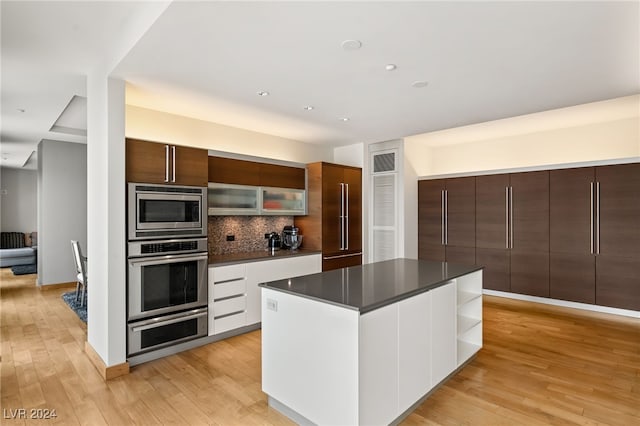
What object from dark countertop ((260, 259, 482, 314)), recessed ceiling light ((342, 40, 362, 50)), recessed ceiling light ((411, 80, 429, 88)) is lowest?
dark countertop ((260, 259, 482, 314))

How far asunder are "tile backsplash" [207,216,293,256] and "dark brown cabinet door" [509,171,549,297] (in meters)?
3.65

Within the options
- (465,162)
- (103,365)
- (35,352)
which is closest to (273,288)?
(103,365)

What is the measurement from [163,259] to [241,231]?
150 centimetres

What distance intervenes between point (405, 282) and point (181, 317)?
7.50ft

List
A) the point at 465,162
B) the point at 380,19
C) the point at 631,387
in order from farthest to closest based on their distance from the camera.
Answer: the point at 465,162 < the point at 631,387 < the point at 380,19

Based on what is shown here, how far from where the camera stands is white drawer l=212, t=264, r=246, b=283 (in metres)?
3.65

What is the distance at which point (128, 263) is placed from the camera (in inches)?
120

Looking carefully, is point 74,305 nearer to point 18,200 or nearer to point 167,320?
point 167,320

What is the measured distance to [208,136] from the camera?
4.40 meters

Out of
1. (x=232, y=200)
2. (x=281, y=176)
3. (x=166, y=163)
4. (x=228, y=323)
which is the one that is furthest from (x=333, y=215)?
(x=166, y=163)

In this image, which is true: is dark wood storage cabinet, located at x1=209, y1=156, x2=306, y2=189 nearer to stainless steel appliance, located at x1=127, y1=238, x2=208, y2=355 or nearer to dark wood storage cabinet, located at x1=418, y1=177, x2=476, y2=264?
stainless steel appliance, located at x1=127, y1=238, x2=208, y2=355

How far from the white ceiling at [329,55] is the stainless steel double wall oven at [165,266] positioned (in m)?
1.09

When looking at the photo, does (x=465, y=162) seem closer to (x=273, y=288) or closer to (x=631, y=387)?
(x=631, y=387)

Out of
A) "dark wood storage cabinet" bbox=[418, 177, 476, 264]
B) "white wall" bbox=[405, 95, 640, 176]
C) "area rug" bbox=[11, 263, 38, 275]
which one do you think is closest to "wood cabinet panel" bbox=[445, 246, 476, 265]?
"dark wood storage cabinet" bbox=[418, 177, 476, 264]
